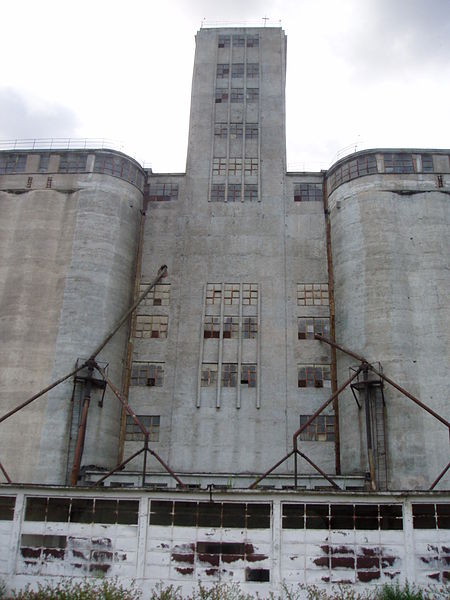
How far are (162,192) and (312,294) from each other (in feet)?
40.8

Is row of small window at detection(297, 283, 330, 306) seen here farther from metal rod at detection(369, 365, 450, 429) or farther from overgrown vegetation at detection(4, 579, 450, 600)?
overgrown vegetation at detection(4, 579, 450, 600)

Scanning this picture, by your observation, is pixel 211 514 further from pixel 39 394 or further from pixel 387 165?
pixel 387 165

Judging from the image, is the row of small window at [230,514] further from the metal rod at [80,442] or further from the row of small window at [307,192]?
the row of small window at [307,192]

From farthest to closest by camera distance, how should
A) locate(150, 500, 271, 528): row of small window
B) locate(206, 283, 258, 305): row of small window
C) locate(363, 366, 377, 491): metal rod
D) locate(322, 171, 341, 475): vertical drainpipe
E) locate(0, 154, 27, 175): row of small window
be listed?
locate(0, 154, 27, 175): row of small window < locate(206, 283, 258, 305): row of small window < locate(322, 171, 341, 475): vertical drainpipe < locate(363, 366, 377, 491): metal rod < locate(150, 500, 271, 528): row of small window

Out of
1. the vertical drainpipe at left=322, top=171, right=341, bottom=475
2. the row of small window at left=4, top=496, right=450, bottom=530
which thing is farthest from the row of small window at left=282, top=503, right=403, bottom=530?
the vertical drainpipe at left=322, top=171, right=341, bottom=475

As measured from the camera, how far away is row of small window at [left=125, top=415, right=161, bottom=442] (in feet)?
118

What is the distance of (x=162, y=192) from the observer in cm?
4278

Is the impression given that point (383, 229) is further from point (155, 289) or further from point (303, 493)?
point (303, 493)

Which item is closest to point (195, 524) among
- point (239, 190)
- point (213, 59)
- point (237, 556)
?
point (237, 556)

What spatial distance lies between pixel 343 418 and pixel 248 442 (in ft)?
17.9

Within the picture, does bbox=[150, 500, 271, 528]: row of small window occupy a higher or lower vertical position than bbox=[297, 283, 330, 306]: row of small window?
lower

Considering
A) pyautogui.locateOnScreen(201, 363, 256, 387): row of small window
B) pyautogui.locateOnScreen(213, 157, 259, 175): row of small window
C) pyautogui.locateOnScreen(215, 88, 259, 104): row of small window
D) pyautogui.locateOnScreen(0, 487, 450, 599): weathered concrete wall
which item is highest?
pyautogui.locateOnScreen(215, 88, 259, 104): row of small window

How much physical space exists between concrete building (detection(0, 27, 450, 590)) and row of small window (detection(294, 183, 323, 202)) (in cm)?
8

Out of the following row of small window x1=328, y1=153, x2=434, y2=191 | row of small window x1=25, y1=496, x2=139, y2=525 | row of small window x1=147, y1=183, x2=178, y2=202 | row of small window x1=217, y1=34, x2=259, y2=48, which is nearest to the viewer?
row of small window x1=25, y1=496, x2=139, y2=525
